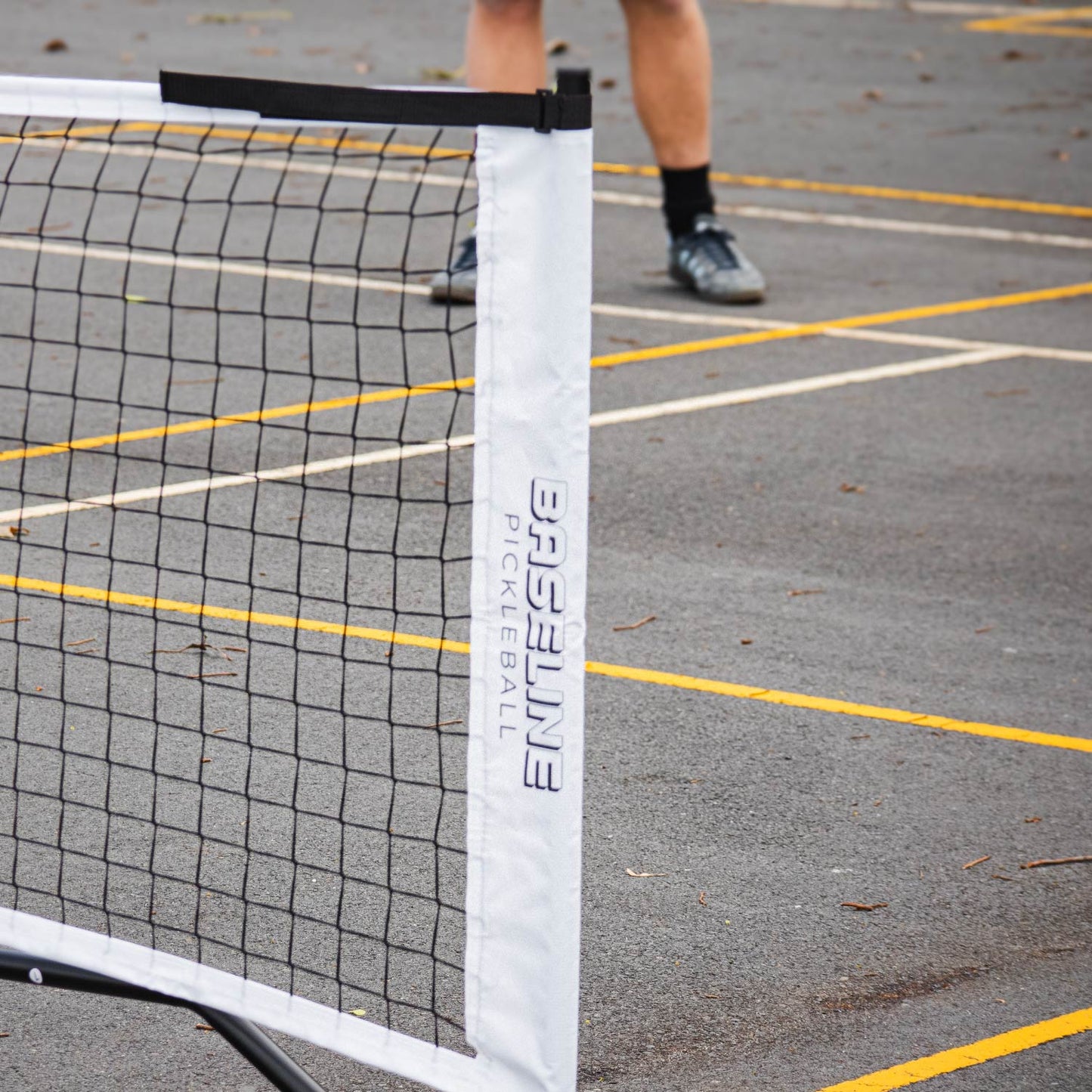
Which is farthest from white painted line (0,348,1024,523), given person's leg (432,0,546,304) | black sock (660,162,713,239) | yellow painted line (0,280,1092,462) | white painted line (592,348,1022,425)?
black sock (660,162,713,239)

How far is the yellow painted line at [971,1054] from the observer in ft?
10.4

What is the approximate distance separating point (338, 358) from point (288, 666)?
10.4 ft

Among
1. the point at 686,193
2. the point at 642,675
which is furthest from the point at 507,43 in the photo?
the point at 642,675

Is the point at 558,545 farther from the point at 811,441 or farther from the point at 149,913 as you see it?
the point at 811,441

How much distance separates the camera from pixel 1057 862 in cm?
395

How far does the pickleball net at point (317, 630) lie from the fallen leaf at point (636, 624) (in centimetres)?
42

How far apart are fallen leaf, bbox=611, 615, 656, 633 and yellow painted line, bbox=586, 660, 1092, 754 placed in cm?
24

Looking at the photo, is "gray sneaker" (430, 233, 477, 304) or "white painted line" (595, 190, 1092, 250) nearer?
"gray sneaker" (430, 233, 477, 304)

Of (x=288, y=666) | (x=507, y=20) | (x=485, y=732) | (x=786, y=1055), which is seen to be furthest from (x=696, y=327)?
(x=485, y=732)

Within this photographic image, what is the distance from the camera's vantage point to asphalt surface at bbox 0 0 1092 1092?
332cm

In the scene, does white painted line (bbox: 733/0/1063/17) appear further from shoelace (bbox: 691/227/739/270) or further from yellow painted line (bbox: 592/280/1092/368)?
shoelace (bbox: 691/227/739/270)

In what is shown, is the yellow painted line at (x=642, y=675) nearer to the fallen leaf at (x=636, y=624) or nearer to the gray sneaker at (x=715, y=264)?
the fallen leaf at (x=636, y=624)

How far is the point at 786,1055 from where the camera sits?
3246 mm

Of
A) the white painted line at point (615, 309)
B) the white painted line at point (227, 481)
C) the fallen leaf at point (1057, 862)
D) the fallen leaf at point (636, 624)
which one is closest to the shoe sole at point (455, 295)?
the white painted line at point (615, 309)
